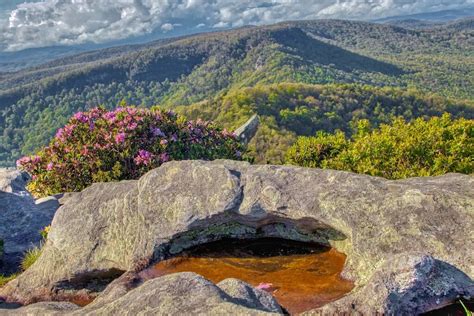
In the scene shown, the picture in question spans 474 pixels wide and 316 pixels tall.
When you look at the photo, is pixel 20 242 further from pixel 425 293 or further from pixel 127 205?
pixel 425 293

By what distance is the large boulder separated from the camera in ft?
23.5

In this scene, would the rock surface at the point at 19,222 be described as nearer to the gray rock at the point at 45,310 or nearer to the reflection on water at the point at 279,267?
the gray rock at the point at 45,310

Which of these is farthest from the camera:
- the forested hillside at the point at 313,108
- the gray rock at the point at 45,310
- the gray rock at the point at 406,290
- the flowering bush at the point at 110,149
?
the forested hillside at the point at 313,108

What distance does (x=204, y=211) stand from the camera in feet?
27.2

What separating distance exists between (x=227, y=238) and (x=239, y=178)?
128 cm

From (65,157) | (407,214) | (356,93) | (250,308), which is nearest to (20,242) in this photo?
(65,157)

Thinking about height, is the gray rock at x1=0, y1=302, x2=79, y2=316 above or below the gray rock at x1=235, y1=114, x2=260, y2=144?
above

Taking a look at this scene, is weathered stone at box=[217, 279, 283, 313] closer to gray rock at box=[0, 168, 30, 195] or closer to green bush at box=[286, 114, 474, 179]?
green bush at box=[286, 114, 474, 179]

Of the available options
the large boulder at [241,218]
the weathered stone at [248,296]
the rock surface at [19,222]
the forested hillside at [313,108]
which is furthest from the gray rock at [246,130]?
the forested hillside at [313,108]

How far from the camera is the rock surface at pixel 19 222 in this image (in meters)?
11.8

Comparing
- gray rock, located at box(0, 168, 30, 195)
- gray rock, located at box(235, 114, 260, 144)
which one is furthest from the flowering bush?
gray rock, located at box(235, 114, 260, 144)

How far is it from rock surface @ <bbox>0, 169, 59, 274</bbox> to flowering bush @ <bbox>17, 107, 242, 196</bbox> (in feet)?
3.45

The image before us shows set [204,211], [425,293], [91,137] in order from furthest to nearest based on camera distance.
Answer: [91,137], [204,211], [425,293]

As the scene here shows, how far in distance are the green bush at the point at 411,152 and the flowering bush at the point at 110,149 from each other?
446cm
